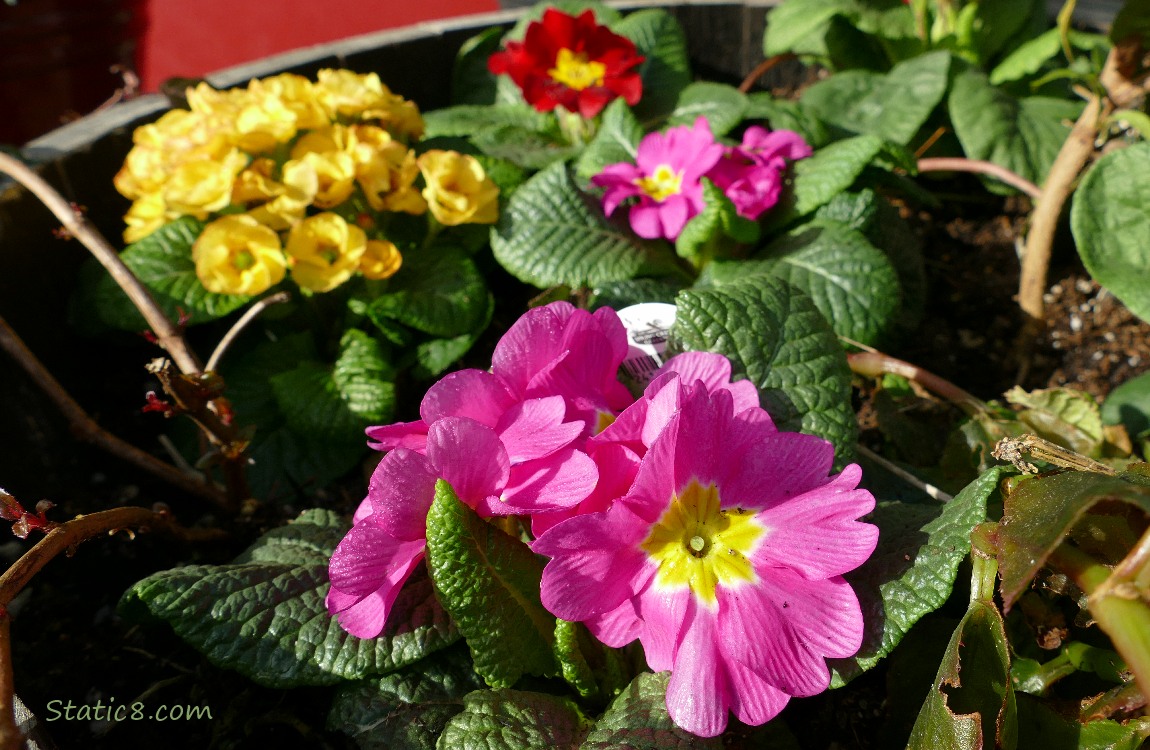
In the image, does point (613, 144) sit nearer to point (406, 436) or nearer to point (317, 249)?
point (317, 249)

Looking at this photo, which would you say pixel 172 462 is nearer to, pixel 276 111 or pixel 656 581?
pixel 276 111

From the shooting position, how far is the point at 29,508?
4.09 ft

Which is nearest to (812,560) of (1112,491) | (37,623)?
(1112,491)

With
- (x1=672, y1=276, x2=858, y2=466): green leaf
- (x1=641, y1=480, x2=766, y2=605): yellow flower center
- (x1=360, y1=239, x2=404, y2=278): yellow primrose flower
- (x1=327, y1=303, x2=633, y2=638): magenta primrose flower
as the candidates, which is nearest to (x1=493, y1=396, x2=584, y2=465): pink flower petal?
(x1=327, y1=303, x2=633, y2=638): magenta primrose flower

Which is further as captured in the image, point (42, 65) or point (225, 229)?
point (42, 65)

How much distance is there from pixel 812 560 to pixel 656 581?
0.13 metres

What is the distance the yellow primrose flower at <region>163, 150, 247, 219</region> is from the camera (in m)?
1.32

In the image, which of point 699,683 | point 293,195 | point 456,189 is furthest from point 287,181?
point 699,683

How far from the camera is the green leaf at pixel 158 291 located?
1.40 metres

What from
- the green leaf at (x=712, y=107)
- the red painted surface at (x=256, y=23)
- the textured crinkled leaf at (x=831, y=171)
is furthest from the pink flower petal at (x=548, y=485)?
the red painted surface at (x=256, y=23)

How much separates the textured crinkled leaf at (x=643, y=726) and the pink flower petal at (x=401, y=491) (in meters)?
0.24

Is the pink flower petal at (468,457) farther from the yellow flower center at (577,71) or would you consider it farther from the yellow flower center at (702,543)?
the yellow flower center at (577,71)

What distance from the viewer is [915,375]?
1.27 metres

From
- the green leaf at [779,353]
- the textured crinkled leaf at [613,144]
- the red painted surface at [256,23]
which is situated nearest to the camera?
the green leaf at [779,353]
